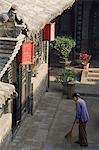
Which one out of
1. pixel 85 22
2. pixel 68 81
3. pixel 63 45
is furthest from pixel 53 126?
pixel 85 22

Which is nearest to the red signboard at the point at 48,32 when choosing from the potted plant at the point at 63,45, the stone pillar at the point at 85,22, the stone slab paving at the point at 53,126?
the stone slab paving at the point at 53,126

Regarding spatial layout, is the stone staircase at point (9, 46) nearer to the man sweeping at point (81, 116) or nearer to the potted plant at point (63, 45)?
the man sweeping at point (81, 116)

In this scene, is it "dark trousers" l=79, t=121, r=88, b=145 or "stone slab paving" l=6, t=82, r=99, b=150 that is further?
"stone slab paving" l=6, t=82, r=99, b=150

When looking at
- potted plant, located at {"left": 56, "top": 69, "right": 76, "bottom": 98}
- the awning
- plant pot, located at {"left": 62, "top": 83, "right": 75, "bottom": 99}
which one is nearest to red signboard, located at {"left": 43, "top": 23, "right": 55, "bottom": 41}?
the awning

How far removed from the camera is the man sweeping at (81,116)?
11922 millimetres

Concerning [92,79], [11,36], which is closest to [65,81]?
[92,79]

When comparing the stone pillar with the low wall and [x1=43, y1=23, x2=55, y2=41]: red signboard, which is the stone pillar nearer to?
the low wall

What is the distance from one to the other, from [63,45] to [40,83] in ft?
16.4

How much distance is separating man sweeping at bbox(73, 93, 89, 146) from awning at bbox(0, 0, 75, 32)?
222 centimetres

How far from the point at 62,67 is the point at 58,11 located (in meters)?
7.66

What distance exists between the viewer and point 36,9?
489 inches

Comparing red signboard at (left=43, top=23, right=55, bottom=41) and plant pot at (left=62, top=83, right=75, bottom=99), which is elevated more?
red signboard at (left=43, top=23, right=55, bottom=41)

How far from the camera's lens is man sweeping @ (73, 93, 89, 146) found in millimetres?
11922

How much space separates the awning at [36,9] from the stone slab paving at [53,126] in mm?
3390
